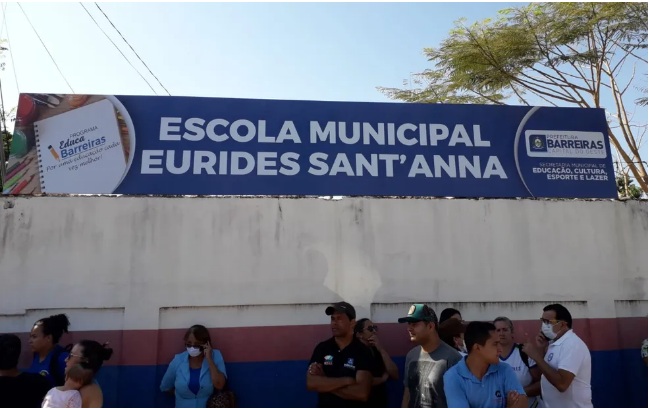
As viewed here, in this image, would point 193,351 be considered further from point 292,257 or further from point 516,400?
point 516,400

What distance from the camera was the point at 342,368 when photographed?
16.0ft

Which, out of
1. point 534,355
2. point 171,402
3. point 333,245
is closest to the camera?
point 534,355

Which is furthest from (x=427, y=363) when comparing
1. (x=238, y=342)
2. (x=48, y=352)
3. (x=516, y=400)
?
(x=48, y=352)

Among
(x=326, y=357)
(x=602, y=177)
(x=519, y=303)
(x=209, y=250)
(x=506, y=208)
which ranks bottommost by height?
(x=326, y=357)

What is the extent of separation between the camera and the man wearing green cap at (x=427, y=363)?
4.08 meters

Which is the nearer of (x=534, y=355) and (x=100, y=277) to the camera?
(x=534, y=355)

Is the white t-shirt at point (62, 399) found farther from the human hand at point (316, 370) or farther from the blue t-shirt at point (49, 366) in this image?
the human hand at point (316, 370)

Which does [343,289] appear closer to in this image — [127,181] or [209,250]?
[209,250]

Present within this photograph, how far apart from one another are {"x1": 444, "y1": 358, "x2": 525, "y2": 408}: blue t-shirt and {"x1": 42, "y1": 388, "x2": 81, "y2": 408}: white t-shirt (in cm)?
252

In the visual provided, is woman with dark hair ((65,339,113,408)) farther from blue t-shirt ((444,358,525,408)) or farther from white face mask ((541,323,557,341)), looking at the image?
white face mask ((541,323,557,341))

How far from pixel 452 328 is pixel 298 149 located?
9.78ft

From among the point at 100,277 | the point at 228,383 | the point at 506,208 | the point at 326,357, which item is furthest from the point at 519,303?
the point at 100,277

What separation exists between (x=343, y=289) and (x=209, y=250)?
1.60m

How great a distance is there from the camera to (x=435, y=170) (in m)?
7.07
